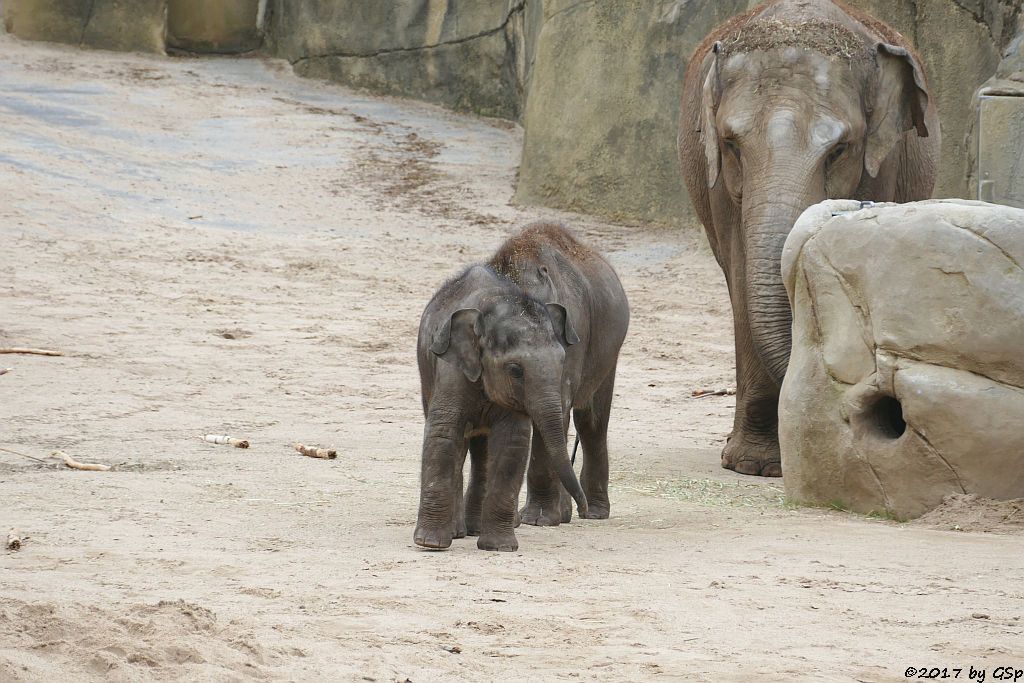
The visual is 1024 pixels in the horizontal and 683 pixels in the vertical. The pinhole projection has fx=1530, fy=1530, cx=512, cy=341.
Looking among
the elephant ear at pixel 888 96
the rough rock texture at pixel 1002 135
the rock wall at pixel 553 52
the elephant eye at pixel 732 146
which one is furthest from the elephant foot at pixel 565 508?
the rock wall at pixel 553 52

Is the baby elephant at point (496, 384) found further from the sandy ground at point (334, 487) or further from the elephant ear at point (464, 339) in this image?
the sandy ground at point (334, 487)

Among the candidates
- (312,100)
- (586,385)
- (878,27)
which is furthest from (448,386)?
(312,100)

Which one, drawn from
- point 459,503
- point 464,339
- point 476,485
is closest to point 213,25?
point 476,485

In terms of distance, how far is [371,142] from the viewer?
1636 centimetres

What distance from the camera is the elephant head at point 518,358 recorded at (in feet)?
15.7

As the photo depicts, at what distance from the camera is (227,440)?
22.3 feet

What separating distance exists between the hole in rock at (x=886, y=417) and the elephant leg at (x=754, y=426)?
1326 millimetres

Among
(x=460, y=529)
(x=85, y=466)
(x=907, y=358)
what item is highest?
(x=907, y=358)

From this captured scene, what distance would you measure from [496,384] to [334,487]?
1368 mm

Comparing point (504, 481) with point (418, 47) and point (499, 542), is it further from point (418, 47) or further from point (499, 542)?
point (418, 47)

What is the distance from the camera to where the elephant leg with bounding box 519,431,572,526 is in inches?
216

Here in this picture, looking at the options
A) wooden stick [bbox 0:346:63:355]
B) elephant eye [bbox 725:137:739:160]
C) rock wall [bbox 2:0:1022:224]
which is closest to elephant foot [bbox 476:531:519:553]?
elephant eye [bbox 725:137:739:160]

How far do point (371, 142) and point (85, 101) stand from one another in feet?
10.0

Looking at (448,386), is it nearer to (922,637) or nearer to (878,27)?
(922,637)
